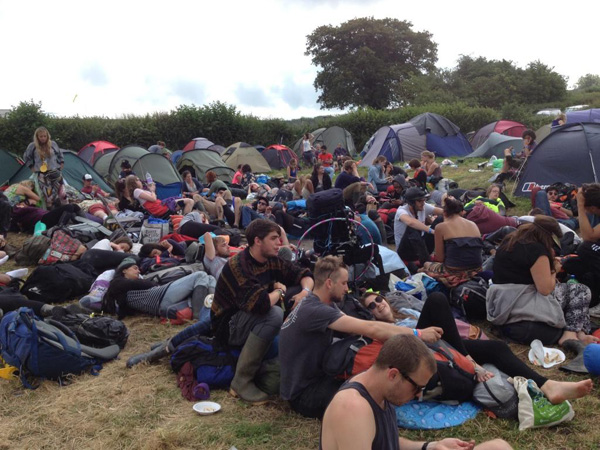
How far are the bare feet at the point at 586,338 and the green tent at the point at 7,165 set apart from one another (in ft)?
43.2

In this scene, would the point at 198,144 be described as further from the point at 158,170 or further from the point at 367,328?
→ the point at 367,328

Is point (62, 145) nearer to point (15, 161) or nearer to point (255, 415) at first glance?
point (15, 161)

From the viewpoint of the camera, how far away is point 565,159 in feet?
33.3

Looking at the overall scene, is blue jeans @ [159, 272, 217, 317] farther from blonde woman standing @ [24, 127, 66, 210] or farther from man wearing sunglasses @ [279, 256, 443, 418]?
blonde woman standing @ [24, 127, 66, 210]

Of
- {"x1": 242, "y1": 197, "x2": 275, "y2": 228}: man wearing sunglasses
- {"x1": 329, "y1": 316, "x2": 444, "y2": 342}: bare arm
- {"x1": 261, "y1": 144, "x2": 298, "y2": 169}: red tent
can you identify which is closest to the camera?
{"x1": 329, "y1": 316, "x2": 444, "y2": 342}: bare arm

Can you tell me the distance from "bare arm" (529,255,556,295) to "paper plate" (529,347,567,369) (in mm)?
489

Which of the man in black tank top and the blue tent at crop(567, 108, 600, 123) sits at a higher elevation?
the blue tent at crop(567, 108, 600, 123)

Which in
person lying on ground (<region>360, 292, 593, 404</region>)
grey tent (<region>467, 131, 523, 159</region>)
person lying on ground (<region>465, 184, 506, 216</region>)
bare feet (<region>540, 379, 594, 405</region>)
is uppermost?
grey tent (<region>467, 131, 523, 159</region>)

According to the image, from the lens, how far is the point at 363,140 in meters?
28.2

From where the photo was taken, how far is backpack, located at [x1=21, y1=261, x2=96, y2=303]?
20.5 feet

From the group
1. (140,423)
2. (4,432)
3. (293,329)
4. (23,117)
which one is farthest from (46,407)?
(23,117)

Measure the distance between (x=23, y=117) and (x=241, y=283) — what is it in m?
22.7

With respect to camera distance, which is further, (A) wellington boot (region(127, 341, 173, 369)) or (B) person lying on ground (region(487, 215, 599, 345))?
(A) wellington boot (region(127, 341, 173, 369))

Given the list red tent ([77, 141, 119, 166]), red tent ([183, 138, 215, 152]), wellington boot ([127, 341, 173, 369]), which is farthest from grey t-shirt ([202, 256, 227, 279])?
red tent ([183, 138, 215, 152])
